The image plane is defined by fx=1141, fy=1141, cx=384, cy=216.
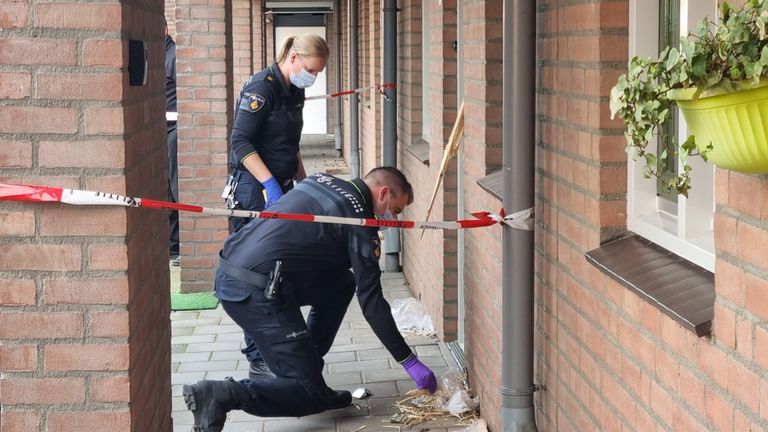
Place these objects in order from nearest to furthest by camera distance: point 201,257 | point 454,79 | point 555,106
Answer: point 555,106, point 454,79, point 201,257

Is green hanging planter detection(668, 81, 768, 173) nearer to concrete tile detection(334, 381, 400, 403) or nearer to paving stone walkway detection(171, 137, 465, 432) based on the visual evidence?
paving stone walkway detection(171, 137, 465, 432)

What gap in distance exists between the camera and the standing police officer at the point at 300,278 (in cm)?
510

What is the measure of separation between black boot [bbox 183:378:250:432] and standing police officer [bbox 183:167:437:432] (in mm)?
48

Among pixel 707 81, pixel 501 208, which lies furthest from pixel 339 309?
pixel 707 81

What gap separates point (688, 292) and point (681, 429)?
33 centimetres

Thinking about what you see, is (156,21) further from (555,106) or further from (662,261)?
(662,261)

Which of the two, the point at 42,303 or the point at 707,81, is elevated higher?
the point at 707,81

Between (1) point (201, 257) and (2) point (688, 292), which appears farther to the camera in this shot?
(1) point (201, 257)

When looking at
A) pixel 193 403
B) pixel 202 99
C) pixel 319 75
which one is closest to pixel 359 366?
pixel 193 403

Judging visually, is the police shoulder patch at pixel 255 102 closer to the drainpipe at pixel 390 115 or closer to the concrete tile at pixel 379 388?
the concrete tile at pixel 379 388

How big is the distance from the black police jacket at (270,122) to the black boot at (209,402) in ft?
5.98

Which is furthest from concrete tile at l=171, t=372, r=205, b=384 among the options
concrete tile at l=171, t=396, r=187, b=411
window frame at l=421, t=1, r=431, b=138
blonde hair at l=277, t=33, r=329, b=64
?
window frame at l=421, t=1, r=431, b=138

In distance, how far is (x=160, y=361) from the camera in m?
4.21

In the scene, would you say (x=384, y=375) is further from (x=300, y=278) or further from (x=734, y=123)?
(x=734, y=123)
